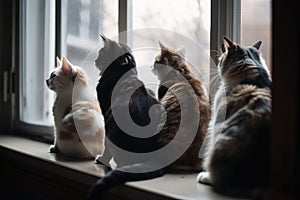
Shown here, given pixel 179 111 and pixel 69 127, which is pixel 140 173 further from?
pixel 69 127

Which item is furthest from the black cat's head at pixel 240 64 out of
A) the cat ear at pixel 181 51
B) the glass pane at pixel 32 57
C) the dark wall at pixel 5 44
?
the dark wall at pixel 5 44

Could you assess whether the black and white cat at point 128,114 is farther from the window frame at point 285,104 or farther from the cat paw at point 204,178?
the window frame at point 285,104

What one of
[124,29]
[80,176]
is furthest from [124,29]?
[80,176]

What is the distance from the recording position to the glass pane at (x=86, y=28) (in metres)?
1.40

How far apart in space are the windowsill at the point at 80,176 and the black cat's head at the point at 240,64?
260mm

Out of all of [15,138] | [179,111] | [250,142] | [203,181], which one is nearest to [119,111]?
[179,111]

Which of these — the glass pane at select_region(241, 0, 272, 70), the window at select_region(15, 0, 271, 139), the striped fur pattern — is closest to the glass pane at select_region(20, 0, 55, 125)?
Answer: the window at select_region(15, 0, 271, 139)

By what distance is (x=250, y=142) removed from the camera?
66 cm

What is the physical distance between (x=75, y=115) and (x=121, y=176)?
0.44 meters

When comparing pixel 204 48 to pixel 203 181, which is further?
pixel 204 48

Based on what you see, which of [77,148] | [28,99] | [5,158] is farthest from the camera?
[28,99]

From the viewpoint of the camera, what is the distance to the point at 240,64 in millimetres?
811

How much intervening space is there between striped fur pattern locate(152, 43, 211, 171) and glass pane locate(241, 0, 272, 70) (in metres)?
0.19

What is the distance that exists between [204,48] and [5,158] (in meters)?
0.90
